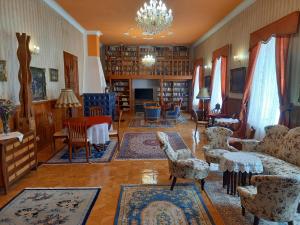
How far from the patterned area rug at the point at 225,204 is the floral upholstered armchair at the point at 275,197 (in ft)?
1.03

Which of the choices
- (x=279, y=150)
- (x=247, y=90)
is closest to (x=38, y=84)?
(x=247, y=90)

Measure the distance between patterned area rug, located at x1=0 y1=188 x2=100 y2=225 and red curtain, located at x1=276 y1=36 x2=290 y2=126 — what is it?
11.8ft

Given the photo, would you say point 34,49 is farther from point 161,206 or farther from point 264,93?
point 264,93

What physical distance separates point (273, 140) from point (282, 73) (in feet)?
4.29

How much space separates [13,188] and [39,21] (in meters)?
3.91

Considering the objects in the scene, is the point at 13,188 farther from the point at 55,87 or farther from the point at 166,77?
the point at 166,77

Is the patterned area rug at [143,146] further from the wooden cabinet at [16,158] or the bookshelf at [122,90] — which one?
the bookshelf at [122,90]

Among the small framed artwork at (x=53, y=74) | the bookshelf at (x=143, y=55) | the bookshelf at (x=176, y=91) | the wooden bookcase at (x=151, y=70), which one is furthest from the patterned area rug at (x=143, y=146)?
the bookshelf at (x=143, y=55)

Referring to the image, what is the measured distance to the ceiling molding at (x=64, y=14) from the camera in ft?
18.8

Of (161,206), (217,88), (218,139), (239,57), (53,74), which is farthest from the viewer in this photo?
(217,88)

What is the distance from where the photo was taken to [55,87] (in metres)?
6.16

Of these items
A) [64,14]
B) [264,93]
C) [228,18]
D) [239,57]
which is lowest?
[264,93]

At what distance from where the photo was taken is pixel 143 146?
570 cm

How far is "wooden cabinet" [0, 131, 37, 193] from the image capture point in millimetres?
3160
